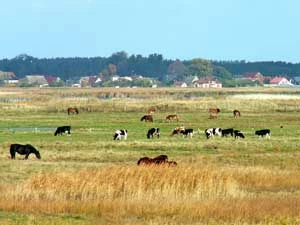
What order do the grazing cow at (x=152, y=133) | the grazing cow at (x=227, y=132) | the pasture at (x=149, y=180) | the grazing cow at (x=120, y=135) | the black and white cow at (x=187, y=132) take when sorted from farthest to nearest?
the grazing cow at (x=227, y=132) < the black and white cow at (x=187, y=132) < the grazing cow at (x=152, y=133) < the grazing cow at (x=120, y=135) < the pasture at (x=149, y=180)

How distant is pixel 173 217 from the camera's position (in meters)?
18.2

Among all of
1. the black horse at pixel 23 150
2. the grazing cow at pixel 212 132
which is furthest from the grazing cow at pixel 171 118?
the black horse at pixel 23 150

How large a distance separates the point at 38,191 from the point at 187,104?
58.0m

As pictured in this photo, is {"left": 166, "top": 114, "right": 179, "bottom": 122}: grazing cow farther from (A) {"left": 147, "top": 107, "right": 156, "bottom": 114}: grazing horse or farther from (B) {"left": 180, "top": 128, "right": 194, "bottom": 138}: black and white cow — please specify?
(B) {"left": 180, "top": 128, "right": 194, "bottom": 138}: black and white cow

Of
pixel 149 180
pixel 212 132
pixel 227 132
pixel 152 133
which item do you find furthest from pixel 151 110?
pixel 149 180

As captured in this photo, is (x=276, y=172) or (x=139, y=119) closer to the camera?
(x=276, y=172)

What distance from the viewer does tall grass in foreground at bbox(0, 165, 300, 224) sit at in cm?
1833

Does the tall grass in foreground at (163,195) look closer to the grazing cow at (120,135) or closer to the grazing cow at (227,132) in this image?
the grazing cow at (120,135)

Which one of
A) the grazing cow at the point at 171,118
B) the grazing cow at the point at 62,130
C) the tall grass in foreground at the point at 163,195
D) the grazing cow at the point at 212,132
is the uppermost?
the tall grass in foreground at the point at 163,195

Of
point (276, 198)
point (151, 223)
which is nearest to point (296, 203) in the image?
point (276, 198)

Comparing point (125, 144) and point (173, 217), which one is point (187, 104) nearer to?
point (125, 144)

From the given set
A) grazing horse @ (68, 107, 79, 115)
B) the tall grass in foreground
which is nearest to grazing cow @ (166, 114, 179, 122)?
grazing horse @ (68, 107, 79, 115)

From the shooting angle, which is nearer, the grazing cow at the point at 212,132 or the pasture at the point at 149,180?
the pasture at the point at 149,180

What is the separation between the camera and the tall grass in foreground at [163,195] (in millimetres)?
18328
